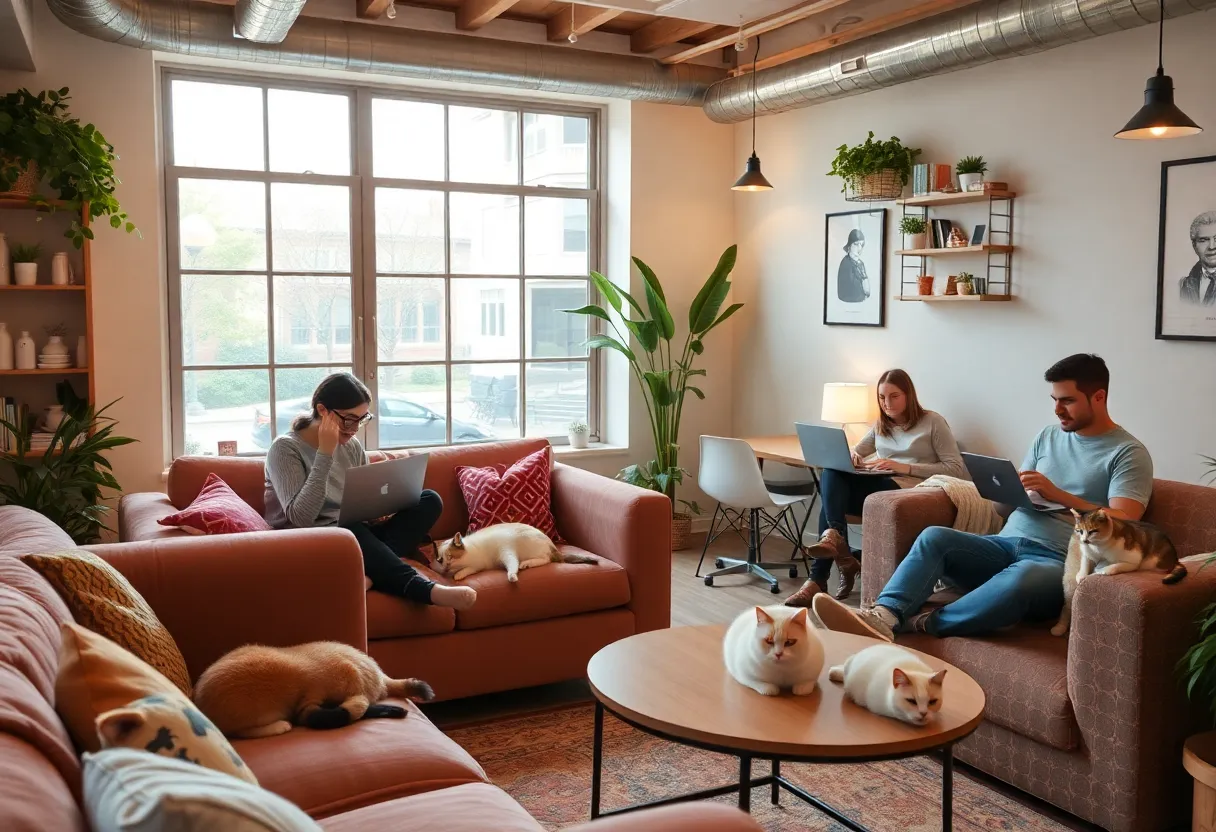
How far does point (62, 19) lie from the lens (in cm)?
439

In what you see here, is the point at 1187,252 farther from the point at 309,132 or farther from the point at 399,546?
the point at 309,132

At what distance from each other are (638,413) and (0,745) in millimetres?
5181

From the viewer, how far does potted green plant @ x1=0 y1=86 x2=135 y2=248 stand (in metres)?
4.37

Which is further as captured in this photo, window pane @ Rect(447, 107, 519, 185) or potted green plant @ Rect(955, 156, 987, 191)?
window pane @ Rect(447, 107, 519, 185)

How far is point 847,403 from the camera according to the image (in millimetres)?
5406

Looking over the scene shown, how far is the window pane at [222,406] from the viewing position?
17.8ft

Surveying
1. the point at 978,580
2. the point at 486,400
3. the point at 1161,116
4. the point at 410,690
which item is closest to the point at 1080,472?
the point at 978,580

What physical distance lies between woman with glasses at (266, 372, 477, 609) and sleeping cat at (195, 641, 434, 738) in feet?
3.26

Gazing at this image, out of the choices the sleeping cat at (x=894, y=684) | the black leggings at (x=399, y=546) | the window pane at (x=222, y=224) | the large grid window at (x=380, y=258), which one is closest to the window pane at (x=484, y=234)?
the large grid window at (x=380, y=258)

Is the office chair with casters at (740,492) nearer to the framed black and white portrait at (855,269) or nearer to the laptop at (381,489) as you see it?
the framed black and white portrait at (855,269)

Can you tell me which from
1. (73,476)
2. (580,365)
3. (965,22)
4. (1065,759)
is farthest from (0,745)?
(580,365)

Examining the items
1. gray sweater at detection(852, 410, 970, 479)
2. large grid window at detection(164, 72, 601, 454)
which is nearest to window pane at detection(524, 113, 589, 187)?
large grid window at detection(164, 72, 601, 454)

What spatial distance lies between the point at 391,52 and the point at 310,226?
1.04 meters

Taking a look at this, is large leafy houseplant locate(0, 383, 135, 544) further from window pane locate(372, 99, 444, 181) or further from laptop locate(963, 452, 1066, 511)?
laptop locate(963, 452, 1066, 511)
